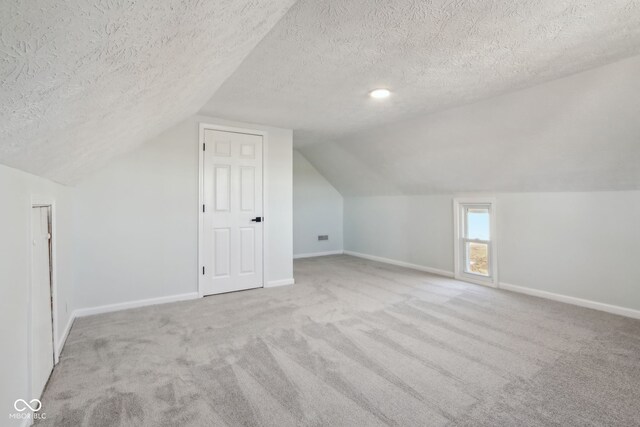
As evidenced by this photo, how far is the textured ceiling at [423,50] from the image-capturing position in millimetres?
1654

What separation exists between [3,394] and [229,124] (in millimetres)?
3149

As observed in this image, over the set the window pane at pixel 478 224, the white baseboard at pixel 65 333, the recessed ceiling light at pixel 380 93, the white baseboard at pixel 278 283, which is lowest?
the white baseboard at pixel 65 333

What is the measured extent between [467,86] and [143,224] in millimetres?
3479

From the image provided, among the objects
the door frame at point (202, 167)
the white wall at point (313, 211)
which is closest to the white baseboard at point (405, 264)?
the white wall at point (313, 211)

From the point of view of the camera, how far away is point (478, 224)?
14.2ft

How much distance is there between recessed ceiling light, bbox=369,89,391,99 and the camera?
9.23ft

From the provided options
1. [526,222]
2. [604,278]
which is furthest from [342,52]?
[604,278]

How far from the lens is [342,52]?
2.10 meters

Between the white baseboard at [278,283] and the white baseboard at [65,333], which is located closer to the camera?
the white baseboard at [65,333]

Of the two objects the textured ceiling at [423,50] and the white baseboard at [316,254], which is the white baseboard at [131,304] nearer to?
the textured ceiling at [423,50]

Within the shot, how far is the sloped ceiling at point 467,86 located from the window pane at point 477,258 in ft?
2.72

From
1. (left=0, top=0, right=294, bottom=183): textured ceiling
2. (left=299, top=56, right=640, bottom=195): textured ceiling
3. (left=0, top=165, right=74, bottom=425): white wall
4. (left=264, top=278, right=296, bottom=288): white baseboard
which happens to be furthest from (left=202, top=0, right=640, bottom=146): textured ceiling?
(left=264, top=278, right=296, bottom=288): white baseboard

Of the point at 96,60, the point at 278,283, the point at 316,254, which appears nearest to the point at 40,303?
the point at 96,60

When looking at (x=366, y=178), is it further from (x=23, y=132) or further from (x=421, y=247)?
(x=23, y=132)
